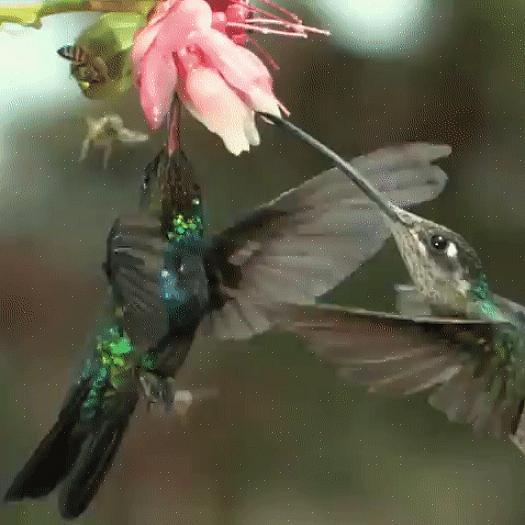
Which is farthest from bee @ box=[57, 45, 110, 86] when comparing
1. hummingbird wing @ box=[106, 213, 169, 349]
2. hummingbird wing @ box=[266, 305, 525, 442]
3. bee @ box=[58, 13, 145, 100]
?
hummingbird wing @ box=[266, 305, 525, 442]

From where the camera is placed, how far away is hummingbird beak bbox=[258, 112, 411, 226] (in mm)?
661

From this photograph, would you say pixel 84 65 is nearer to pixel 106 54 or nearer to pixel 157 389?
pixel 106 54

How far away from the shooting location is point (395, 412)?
0.67 m

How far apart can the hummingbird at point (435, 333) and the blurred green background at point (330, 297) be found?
1 centimetres

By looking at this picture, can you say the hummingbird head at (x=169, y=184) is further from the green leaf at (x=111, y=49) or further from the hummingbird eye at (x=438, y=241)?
the hummingbird eye at (x=438, y=241)

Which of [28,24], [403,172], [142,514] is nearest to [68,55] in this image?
[28,24]

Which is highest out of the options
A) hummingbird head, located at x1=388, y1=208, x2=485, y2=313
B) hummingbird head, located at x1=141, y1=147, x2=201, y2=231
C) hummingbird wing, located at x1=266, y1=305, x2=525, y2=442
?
hummingbird head, located at x1=141, y1=147, x2=201, y2=231

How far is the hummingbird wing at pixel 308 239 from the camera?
658 millimetres

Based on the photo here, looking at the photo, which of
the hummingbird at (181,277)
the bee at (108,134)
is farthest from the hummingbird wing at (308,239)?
the bee at (108,134)

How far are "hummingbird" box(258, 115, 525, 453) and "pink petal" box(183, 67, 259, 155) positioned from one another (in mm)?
34

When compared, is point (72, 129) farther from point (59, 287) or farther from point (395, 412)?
point (395, 412)

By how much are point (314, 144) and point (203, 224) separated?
0.43 ft

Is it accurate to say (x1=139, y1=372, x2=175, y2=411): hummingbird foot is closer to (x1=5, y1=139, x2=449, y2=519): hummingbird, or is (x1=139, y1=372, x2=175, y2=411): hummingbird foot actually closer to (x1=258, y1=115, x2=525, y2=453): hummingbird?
(x1=5, y1=139, x2=449, y2=519): hummingbird

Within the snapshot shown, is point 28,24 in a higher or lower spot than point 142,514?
higher
